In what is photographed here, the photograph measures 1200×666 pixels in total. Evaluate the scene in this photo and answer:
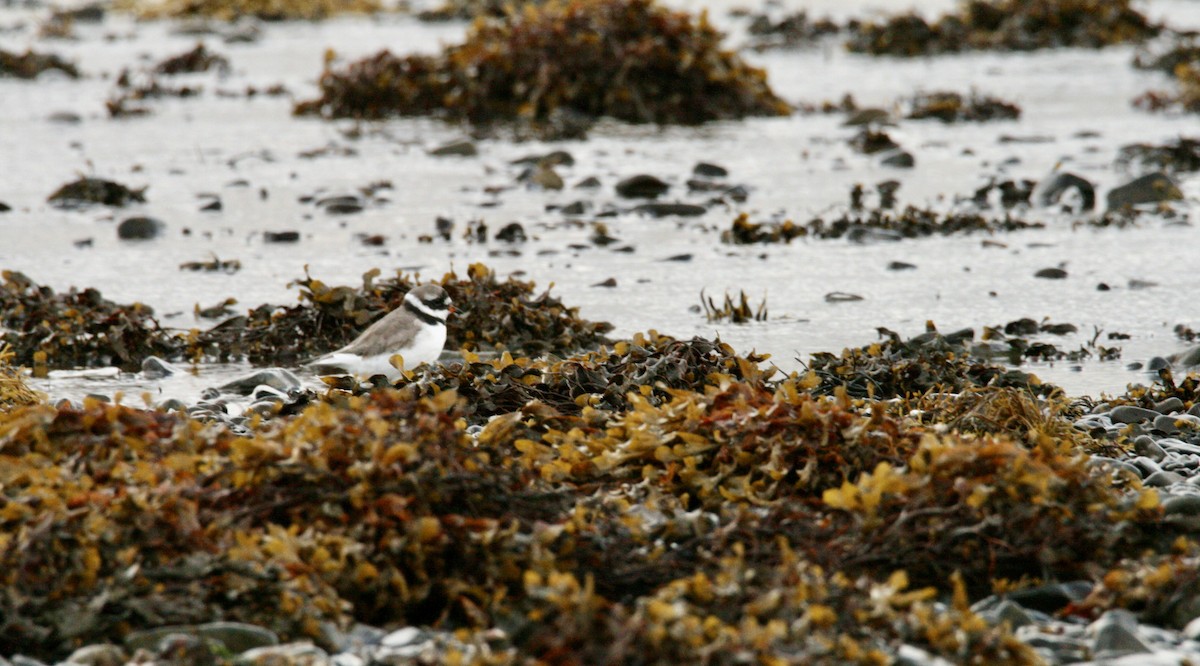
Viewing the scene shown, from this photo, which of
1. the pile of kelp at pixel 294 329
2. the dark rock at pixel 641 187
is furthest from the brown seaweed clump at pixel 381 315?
the dark rock at pixel 641 187

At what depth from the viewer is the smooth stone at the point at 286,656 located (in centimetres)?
339

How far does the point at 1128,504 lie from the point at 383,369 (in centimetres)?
323

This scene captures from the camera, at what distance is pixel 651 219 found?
1089 cm

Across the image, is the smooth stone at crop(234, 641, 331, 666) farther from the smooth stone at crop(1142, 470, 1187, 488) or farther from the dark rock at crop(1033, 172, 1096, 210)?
the dark rock at crop(1033, 172, 1096, 210)

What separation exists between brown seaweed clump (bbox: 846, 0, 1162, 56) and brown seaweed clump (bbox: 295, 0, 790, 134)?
604cm

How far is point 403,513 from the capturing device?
381 cm

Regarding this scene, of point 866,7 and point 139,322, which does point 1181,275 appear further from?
point 866,7

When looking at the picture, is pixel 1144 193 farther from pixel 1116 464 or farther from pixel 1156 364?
pixel 1116 464

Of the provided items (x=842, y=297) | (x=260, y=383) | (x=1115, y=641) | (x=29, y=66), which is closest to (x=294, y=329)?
(x=260, y=383)

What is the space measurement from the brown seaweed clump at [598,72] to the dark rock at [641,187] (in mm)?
3605

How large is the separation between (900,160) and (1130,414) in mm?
7613

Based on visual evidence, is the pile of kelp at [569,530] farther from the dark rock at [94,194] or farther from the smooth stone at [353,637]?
the dark rock at [94,194]

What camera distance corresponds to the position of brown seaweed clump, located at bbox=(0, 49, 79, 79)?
20.2 m

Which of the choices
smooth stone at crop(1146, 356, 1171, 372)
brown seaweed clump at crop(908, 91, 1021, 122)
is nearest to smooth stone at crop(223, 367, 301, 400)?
smooth stone at crop(1146, 356, 1171, 372)
